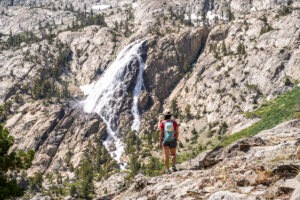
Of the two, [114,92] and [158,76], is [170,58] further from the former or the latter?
[114,92]

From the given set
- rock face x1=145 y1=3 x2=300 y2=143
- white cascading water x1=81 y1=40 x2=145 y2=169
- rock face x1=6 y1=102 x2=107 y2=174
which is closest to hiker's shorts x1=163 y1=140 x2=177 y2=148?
rock face x1=145 y1=3 x2=300 y2=143

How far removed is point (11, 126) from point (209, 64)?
78.8 meters

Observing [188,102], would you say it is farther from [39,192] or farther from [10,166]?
[10,166]

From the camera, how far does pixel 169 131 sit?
1983 centimetres

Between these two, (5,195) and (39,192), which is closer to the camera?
(5,195)

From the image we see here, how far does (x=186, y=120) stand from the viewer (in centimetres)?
12681

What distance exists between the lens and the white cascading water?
13750cm

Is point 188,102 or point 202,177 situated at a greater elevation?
point 202,177

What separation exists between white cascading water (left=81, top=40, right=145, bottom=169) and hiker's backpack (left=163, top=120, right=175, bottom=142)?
10947 centimetres

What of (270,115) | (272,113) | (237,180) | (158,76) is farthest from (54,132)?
(237,180)

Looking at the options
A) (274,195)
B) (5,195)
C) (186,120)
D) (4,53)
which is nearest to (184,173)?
(274,195)

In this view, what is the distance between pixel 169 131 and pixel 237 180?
6587mm

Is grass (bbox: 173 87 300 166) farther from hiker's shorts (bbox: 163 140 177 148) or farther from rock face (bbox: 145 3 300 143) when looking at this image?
hiker's shorts (bbox: 163 140 177 148)

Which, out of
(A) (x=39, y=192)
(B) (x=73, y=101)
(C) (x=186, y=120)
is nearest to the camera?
(A) (x=39, y=192)
